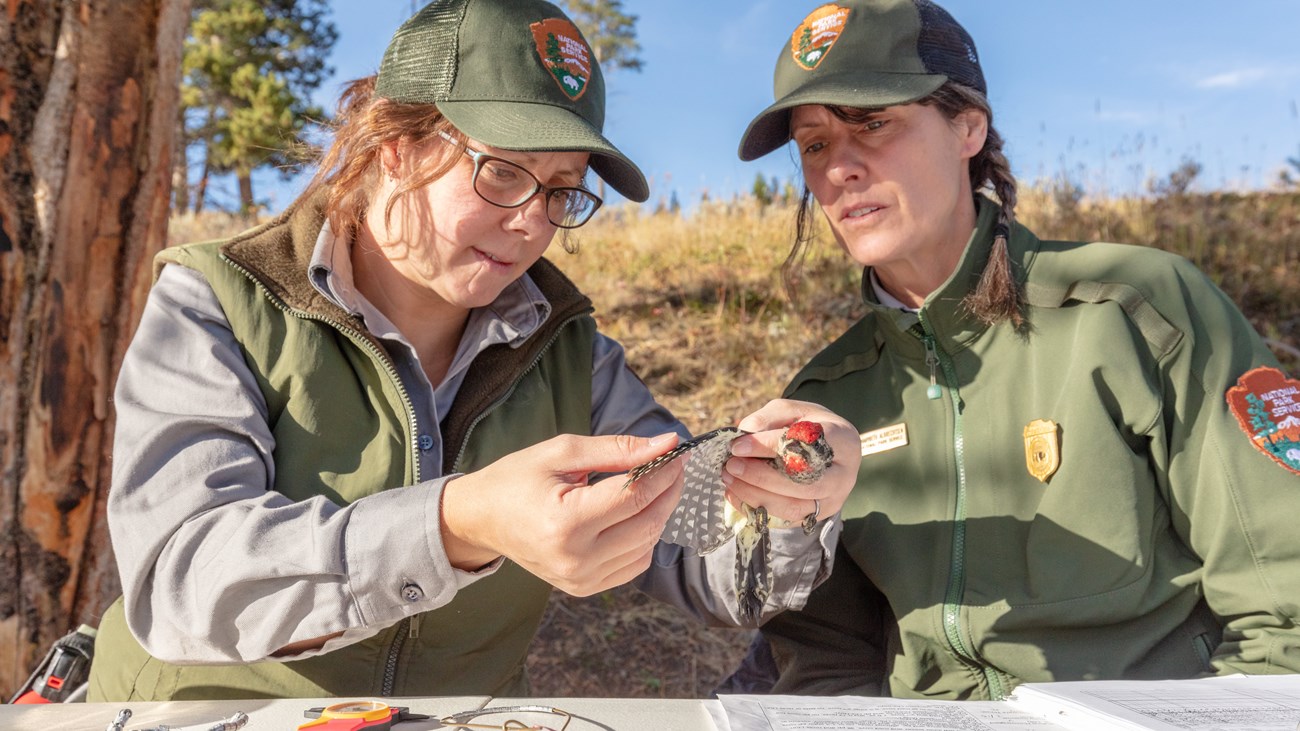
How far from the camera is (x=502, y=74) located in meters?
1.94

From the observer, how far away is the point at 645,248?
696cm

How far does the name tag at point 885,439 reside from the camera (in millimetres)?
2291

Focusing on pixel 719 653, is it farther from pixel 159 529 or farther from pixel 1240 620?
pixel 159 529

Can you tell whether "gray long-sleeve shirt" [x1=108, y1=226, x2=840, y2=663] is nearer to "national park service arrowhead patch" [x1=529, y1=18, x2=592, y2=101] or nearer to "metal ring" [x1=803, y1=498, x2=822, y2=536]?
"metal ring" [x1=803, y1=498, x2=822, y2=536]

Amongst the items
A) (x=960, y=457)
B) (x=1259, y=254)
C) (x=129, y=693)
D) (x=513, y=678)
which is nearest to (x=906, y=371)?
(x=960, y=457)

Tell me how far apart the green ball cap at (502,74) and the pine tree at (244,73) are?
585 inches

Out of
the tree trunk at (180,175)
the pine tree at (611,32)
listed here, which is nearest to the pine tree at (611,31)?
the pine tree at (611,32)

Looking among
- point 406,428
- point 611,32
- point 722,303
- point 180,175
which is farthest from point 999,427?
point 611,32

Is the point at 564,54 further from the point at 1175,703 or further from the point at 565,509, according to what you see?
the point at 1175,703

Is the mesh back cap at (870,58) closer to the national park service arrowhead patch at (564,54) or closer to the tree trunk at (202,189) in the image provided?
the national park service arrowhead patch at (564,54)

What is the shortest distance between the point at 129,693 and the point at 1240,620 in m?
2.21

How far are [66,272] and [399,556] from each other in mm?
1830

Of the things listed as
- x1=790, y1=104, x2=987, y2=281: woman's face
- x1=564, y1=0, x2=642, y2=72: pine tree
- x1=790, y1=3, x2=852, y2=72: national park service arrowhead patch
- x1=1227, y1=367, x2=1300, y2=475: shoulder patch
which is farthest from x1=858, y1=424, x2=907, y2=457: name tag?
x1=564, y1=0, x2=642, y2=72: pine tree

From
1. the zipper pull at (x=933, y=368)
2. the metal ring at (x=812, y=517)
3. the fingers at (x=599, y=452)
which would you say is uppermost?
the zipper pull at (x=933, y=368)
